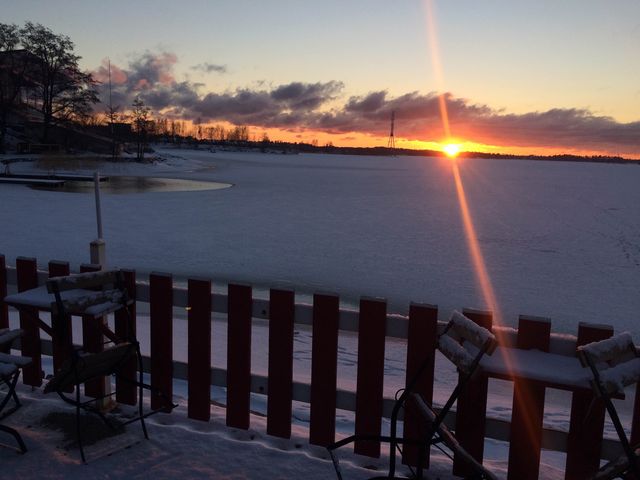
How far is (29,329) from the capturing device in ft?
13.8

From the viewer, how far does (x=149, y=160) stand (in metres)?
65.7

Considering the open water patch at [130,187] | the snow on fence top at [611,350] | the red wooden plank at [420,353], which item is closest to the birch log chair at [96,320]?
the red wooden plank at [420,353]

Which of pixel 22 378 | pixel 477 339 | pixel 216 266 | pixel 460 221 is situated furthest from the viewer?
pixel 460 221

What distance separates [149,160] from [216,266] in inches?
2274

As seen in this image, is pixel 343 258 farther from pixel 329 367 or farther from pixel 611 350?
pixel 611 350

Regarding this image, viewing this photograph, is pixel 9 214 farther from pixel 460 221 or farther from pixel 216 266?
pixel 460 221

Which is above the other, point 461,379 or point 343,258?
point 461,379

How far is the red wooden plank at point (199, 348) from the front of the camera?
3.69m

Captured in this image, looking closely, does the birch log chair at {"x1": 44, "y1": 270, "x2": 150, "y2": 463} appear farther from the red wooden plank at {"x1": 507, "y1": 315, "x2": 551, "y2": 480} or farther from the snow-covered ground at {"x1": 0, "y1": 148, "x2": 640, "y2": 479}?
the red wooden plank at {"x1": 507, "y1": 315, "x2": 551, "y2": 480}

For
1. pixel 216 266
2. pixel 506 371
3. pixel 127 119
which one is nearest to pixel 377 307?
pixel 506 371

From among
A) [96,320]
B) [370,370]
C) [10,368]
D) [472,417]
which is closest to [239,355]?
[370,370]

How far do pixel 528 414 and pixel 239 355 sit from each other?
6.02 ft

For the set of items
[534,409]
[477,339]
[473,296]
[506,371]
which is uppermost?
[477,339]

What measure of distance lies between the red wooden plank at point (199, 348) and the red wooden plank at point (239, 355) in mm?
164
